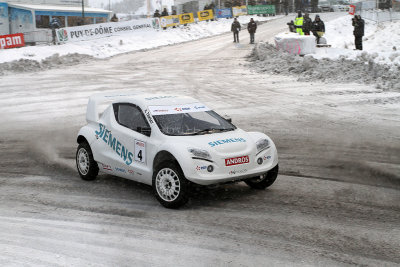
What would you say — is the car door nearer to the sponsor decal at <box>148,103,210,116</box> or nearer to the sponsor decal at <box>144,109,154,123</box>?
the sponsor decal at <box>144,109,154,123</box>

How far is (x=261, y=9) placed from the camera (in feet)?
192

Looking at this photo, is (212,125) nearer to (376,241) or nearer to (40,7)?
(376,241)

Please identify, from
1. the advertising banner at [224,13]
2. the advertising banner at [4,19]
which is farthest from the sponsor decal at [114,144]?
the advertising banner at [224,13]

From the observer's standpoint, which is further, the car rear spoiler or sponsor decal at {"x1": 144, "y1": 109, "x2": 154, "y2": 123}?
the car rear spoiler

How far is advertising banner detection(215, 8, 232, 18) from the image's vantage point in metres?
55.6

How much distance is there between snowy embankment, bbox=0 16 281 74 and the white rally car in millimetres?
20906

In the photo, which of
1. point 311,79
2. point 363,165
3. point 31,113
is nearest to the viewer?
point 363,165

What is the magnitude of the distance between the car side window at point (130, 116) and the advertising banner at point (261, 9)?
5215 cm

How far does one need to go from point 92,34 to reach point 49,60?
835 cm

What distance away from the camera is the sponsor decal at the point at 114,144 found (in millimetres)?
8039

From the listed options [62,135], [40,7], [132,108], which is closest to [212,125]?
[132,108]

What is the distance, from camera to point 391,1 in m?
38.1

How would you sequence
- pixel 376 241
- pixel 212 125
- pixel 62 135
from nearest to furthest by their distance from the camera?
pixel 376 241
pixel 212 125
pixel 62 135

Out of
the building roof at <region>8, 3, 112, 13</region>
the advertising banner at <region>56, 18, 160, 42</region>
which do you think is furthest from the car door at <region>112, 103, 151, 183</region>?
the building roof at <region>8, 3, 112, 13</region>
